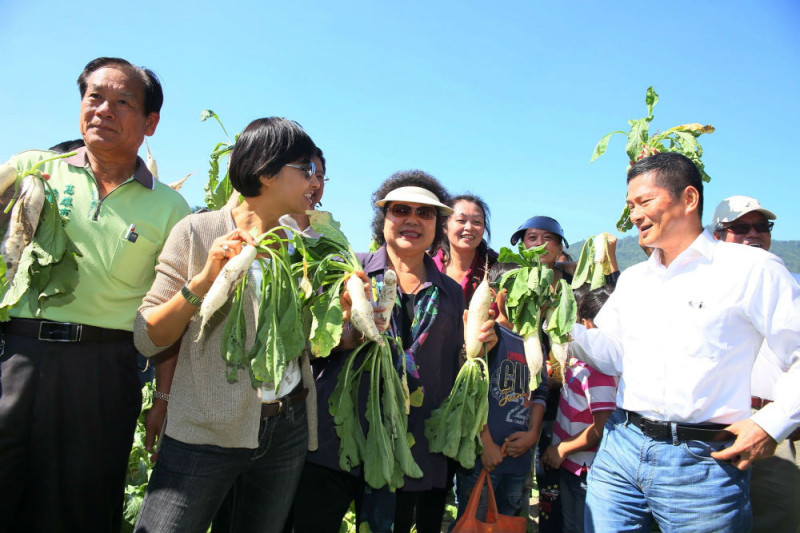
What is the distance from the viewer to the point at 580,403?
3898 millimetres

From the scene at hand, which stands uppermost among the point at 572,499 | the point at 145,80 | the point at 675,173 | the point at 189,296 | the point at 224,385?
the point at 145,80

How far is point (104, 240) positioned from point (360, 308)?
145 cm

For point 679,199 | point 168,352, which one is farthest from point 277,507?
point 679,199

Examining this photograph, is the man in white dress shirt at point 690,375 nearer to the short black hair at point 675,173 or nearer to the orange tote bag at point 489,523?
the short black hair at point 675,173

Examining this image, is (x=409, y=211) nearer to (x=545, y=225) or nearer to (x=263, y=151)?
(x=263, y=151)

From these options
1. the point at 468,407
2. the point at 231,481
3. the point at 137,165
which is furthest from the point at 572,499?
the point at 137,165

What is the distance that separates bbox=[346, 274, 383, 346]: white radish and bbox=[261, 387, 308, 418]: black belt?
48 centimetres

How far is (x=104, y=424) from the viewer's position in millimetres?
2701

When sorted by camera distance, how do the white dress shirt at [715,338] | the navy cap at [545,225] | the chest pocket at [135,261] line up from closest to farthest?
1. the white dress shirt at [715,338]
2. the chest pocket at [135,261]
3. the navy cap at [545,225]

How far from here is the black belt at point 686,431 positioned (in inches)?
107

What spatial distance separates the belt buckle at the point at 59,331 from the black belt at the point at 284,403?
3.48ft

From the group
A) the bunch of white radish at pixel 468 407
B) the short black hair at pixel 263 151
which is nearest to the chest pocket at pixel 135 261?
the short black hair at pixel 263 151

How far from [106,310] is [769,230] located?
190 inches

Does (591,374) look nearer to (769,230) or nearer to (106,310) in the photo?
(769,230)
